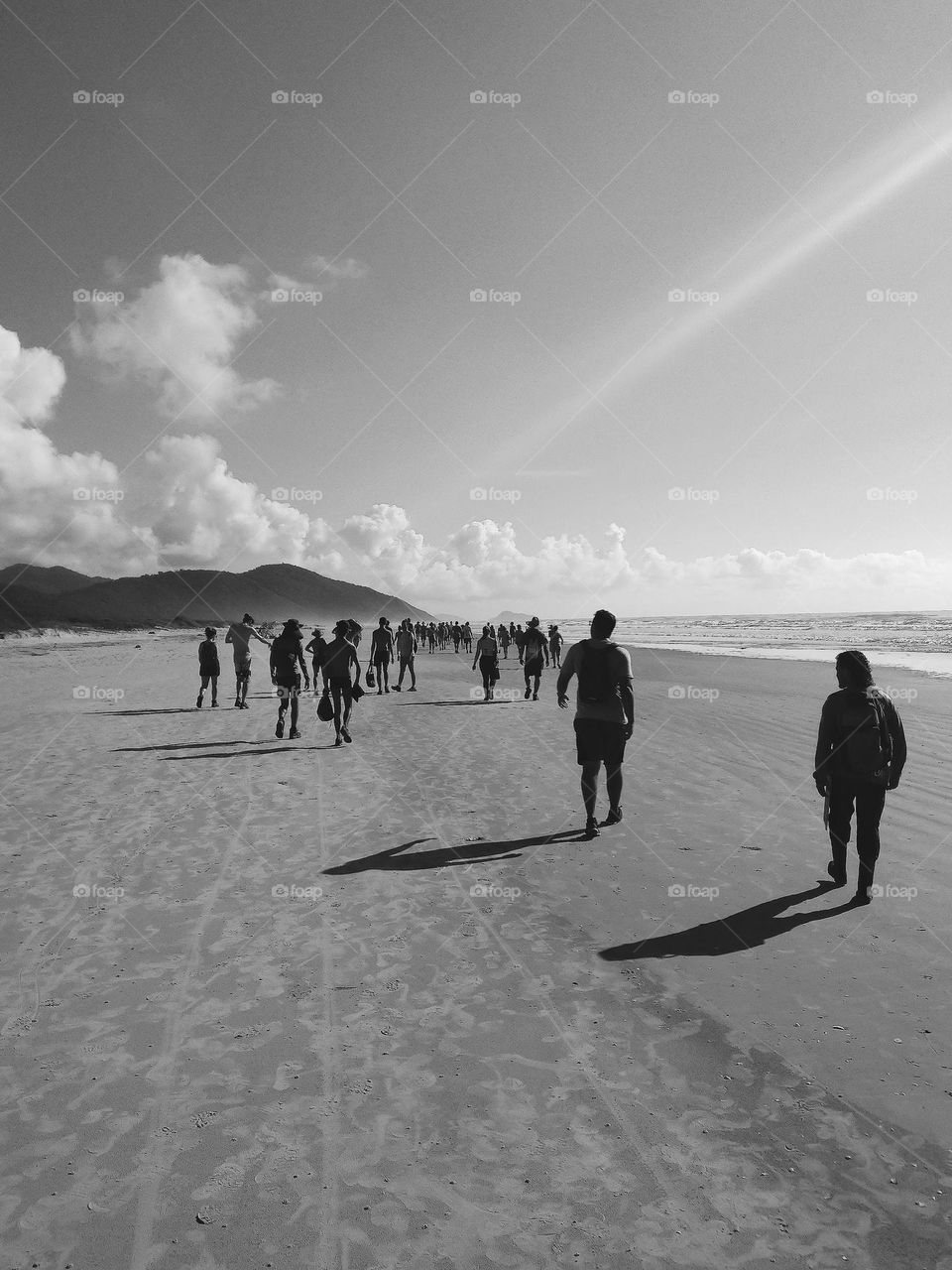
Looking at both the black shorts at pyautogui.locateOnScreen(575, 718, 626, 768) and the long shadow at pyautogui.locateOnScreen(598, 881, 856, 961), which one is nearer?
the long shadow at pyautogui.locateOnScreen(598, 881, 856, 961)

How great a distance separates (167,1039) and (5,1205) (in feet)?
3.48

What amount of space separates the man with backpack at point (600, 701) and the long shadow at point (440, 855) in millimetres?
677

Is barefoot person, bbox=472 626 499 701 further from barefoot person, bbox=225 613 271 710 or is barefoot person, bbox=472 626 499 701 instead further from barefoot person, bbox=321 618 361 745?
barefoot person, bbox=321 618 361 745

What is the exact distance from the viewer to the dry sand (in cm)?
254

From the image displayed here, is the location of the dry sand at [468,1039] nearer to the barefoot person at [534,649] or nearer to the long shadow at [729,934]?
the long shadow at [729,934]

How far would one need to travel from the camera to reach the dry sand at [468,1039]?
2.54 meters

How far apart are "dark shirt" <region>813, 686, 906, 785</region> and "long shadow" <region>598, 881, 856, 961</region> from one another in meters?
1.08

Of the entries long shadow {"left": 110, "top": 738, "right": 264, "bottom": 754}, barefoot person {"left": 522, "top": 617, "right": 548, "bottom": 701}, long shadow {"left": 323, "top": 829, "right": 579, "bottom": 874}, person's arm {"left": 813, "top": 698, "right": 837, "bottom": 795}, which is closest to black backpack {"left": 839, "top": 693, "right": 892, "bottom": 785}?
person's arm {"left": 813, "top": 698, "right": 837, "bottom": 795}

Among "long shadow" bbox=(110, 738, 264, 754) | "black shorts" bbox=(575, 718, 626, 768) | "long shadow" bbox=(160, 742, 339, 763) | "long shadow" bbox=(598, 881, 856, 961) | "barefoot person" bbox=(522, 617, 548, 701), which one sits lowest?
"long shadow" bbox=(598, 881, 856, 961)

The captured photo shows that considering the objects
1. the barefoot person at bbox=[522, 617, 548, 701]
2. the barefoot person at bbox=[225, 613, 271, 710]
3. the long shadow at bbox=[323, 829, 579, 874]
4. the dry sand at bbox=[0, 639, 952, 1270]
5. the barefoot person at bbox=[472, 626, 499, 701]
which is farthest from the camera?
the barefoot person at bbox=[472, 626, 499, 701]

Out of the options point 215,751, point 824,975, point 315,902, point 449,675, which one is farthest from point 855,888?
point 449,675

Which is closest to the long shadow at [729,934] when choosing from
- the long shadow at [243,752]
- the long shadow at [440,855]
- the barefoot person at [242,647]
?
the long shadow at [440,855]

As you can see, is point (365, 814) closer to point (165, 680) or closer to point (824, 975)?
point (824, 975)

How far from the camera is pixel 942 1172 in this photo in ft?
9.09
